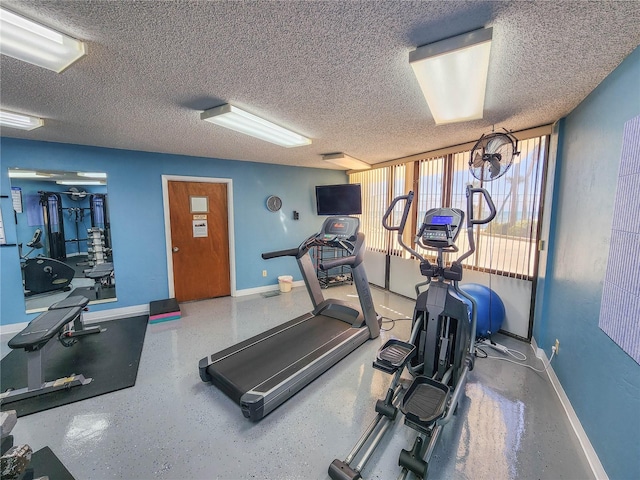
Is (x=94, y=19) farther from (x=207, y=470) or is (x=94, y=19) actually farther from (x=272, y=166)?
(x=272, y=166)

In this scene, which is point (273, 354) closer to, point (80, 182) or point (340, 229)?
point (340, 229)

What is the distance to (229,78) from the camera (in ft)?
5.71

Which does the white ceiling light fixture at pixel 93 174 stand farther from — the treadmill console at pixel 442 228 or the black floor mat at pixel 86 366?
the treadmill console at pixel 442 228

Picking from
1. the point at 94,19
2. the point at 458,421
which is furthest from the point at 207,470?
the point at 94,19

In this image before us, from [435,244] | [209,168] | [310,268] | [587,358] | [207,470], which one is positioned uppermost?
[209,168]

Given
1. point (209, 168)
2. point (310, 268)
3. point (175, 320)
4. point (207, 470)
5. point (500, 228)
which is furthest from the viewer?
point (209, 168)

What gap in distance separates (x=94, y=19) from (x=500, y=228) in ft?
12.3

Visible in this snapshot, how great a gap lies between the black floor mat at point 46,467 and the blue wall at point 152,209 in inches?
98.0

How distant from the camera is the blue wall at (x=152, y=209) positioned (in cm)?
322

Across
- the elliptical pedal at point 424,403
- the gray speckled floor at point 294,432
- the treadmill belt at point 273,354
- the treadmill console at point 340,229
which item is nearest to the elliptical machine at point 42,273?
the gray speckled floor at point 294,432

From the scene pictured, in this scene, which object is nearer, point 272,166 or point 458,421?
point 458,421

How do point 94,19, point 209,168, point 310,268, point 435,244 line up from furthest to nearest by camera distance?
point 209,168
point 310,268
point 435,244
point 94,19

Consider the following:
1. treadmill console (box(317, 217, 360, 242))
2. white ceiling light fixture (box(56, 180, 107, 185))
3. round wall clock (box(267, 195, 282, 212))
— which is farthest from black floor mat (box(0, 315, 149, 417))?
round wall clock (box(267, 195, 282, 212))

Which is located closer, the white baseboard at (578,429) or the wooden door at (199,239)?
the white baseboard at (578,429)
